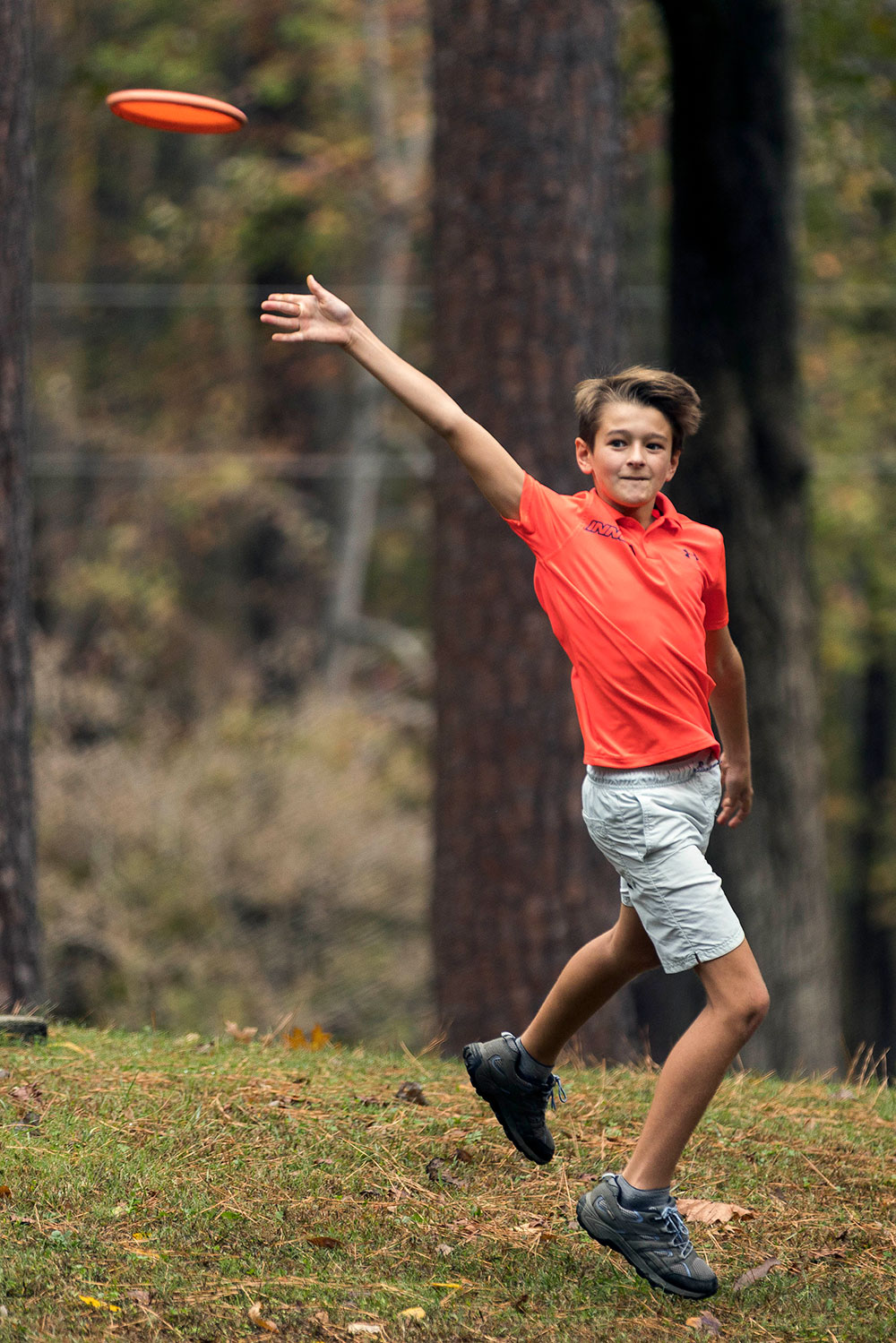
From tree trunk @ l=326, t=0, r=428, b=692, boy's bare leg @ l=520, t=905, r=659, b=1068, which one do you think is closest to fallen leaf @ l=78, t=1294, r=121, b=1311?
boy's bare leg @ l=520, t=905, r=659, b=1068

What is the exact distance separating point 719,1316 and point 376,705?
42.5ft

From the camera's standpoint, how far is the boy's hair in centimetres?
399

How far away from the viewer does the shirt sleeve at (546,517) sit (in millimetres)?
3982

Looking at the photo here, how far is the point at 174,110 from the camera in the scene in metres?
4.92

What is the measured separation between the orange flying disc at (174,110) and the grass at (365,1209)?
293 centimetres

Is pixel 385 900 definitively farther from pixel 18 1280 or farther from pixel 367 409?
pixel 18 1280

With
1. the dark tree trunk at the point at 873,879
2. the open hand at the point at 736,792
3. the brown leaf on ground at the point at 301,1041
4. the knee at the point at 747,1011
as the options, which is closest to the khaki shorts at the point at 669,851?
the knee at the point at 747,1011

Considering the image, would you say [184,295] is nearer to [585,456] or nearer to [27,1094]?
[27,1094]

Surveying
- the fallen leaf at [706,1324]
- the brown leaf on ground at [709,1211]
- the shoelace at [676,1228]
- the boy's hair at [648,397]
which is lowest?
the brown leaf on ground at [709,1211]

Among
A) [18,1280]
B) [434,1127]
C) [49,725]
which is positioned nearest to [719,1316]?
[434,1127]

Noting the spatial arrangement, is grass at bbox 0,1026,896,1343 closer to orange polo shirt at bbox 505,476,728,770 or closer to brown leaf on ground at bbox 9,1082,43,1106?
brown leaf on ground at bbox 9,1082,43,1106

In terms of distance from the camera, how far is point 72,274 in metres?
22.4

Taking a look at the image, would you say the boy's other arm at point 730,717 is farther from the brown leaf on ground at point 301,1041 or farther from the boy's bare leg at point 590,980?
the brown leaf on ground at point 301,1041

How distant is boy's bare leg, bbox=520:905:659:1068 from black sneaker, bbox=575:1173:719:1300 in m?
0.54
